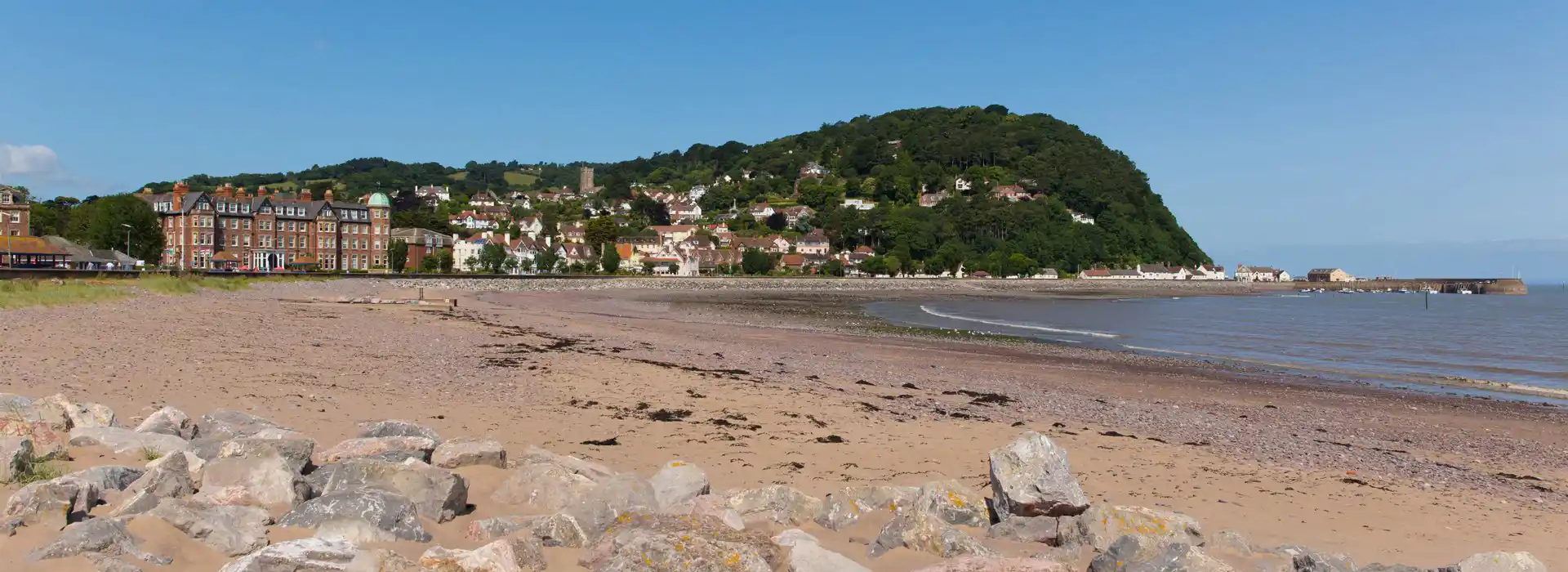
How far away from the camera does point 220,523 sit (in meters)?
4.18

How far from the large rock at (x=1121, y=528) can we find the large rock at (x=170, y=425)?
6.43 meters

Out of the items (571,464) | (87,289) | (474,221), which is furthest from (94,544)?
(474,221)

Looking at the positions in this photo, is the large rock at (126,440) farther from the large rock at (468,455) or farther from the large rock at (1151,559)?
the large rock at (1151,559)

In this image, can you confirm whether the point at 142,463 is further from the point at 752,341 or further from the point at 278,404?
the point at 752,341

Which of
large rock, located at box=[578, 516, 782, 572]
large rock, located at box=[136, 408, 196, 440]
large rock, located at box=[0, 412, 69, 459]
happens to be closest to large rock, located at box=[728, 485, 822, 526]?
large rock, located at box=[578, 516, 782, 572]

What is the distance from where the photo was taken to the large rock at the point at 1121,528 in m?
4.95

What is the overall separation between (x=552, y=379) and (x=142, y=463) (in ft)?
23.0

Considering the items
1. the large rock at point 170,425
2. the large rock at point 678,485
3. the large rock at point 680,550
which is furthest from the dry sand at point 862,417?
the large rock at point 678,485

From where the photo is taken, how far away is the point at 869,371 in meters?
15.6

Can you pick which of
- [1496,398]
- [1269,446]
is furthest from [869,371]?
[1496,398]

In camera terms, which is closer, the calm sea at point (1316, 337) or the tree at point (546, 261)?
the calm sea at point (1316, 337)

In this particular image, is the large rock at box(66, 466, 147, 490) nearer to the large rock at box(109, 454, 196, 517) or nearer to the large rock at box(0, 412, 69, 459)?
the large rock at box(109, 454, 196, 517)

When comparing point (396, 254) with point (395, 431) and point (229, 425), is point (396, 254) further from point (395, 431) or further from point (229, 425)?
point (395, 431)

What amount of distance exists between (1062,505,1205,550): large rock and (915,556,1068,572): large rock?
2.68 feet
